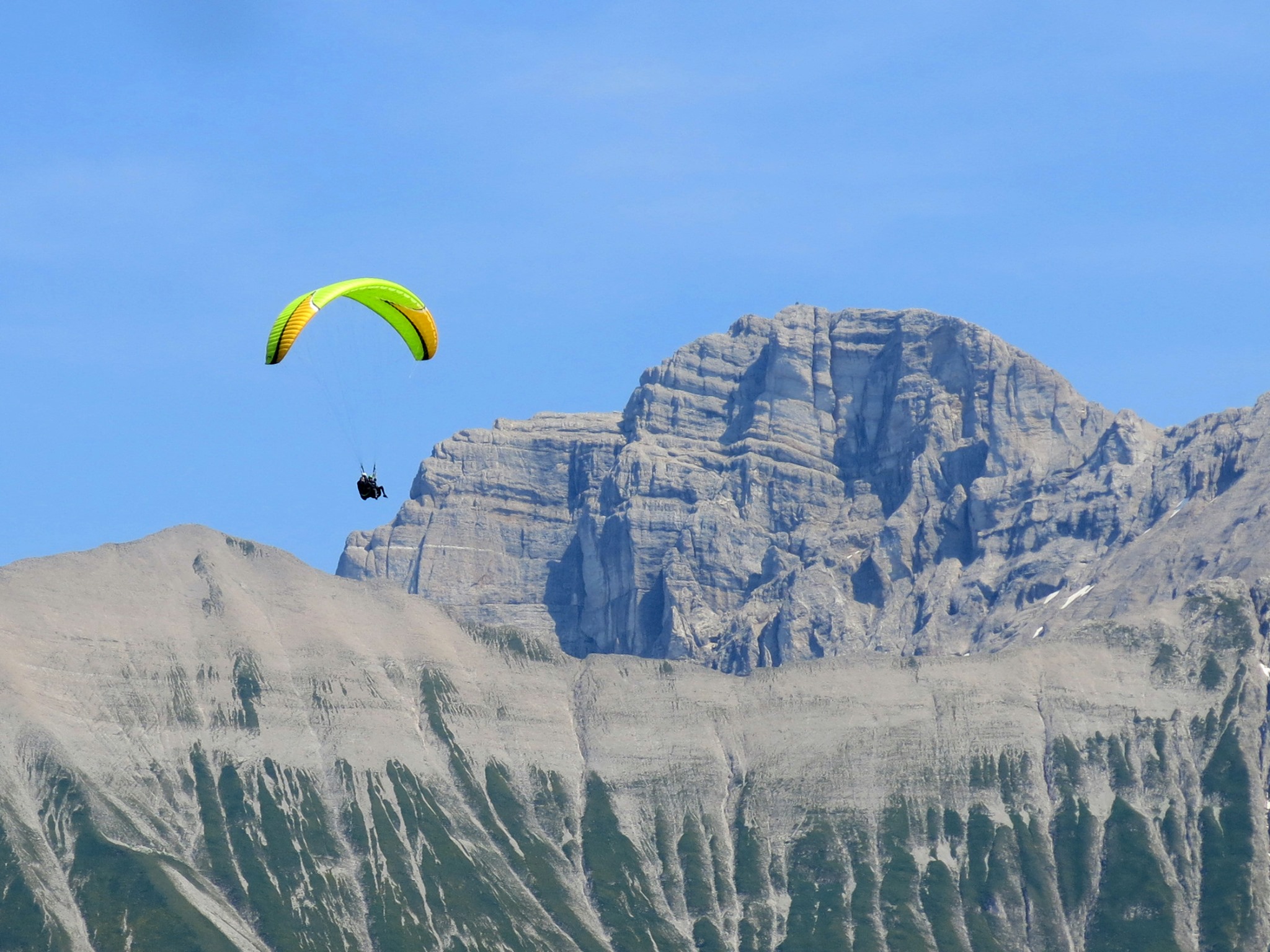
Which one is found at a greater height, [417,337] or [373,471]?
[417,337]

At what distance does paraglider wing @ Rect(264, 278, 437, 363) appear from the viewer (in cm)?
14625

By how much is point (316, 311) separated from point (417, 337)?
14755 mm

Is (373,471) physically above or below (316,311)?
below

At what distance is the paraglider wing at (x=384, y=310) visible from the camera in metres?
146

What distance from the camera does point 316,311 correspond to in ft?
484

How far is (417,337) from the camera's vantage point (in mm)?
161500

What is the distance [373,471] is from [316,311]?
10632 mm

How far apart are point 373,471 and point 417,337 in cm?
1527

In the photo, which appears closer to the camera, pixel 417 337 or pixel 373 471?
pixel 373 471

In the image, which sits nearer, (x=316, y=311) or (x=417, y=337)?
(x=316, y=311)

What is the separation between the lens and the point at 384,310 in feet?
527
